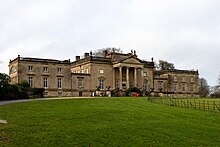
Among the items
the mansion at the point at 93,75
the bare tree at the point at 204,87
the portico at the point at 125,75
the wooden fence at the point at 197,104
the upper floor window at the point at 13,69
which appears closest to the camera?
the wooden fence at the point at 197,104

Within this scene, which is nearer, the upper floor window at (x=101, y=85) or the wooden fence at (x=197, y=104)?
the wooden fence at (x=197, y=104)

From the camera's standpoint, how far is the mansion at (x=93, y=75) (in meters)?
64.1

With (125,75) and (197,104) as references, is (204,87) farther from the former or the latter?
(197,104)

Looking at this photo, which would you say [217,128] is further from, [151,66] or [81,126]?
[151,66]

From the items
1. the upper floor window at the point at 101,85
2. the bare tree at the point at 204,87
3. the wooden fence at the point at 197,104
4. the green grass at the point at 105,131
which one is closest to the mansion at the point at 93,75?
the upper floor window at the point at 101,85

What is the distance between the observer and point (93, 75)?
7038 cm

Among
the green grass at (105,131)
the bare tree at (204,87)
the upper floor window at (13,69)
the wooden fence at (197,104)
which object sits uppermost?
the upper floor window at (13,69)

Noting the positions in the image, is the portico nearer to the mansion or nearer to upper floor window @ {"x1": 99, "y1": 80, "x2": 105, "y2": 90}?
the mansion

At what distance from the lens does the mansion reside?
64062 mm

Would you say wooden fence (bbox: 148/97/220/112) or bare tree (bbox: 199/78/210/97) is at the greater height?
bare tree (bbox: 199/78/210/97)

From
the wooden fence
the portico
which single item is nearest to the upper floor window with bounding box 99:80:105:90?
the portico

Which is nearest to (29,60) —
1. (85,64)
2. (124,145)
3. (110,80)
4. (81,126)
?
(85,64)

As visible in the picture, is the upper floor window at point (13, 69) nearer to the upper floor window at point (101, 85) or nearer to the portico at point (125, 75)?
the upper floor window at point (101, 85)

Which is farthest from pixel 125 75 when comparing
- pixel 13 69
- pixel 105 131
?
pixel 105 131
